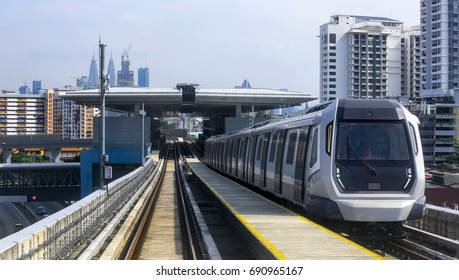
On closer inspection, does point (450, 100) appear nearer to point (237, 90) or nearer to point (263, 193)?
point (237, 90)

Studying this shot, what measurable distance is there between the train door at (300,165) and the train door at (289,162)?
0.39 m

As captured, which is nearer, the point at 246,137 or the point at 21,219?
the point at 246,137

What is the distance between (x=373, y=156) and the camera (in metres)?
11.5

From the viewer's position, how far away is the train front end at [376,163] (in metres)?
11.2

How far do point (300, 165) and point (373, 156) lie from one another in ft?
8.87

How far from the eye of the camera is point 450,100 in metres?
88.2

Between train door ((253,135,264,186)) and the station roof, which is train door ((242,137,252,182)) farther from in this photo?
the station roof

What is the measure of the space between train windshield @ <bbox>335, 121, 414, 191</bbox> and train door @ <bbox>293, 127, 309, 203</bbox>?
194cm

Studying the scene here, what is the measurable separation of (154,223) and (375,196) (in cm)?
1075

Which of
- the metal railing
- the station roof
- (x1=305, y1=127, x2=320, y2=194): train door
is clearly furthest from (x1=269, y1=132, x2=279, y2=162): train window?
the station roof

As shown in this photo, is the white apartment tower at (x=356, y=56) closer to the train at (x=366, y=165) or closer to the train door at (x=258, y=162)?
the train door at (x=258, y=162)

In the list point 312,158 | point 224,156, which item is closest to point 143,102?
point 224,156
